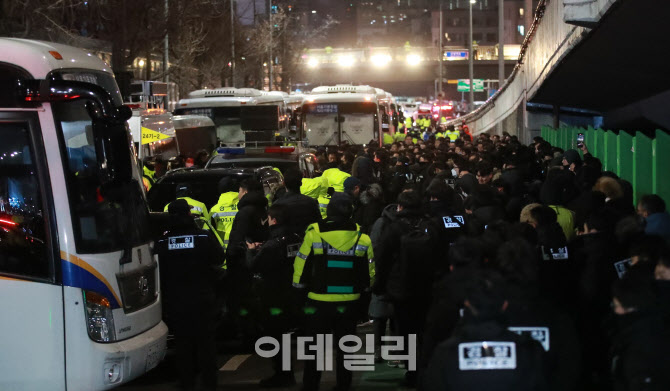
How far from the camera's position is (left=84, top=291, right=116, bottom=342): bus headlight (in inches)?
305

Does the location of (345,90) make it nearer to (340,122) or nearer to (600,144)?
(340,122)

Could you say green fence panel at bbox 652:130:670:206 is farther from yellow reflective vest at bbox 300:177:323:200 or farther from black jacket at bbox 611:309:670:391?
black jacket at bbox 611:309:670:391

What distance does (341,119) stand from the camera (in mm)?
30125

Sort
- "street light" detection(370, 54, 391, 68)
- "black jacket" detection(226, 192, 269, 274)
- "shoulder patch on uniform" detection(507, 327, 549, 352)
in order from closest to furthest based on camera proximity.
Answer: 1. "shoulder patch on uniform" detection(507, 327, 549, 352)
2. "black jacket" detection(226, 192, 269, 274)
3. "street light" detection(370, 54, 391, 68)

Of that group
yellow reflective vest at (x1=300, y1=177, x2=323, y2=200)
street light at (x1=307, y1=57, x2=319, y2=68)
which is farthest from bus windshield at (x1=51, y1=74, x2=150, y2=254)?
street light at (x1=307, y1=57, x2=319, y2=68)

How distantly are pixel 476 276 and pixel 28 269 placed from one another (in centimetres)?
411

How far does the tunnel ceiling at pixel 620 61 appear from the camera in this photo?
564 inches

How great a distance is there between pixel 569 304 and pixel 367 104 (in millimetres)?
22732

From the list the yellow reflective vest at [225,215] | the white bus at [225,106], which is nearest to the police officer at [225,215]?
the yellow reflective vest at [225,215]

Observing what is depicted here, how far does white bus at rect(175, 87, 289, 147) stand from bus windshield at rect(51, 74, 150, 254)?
25.8 metres

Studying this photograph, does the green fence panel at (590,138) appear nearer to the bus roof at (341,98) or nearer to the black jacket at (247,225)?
the bus roof at (341,98)

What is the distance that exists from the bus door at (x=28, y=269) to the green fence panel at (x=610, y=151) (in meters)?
13.3

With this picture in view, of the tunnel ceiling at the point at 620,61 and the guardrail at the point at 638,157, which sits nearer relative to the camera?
the guardrail at the point at 638,157

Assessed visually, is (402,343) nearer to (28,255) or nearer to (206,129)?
(28,255)
